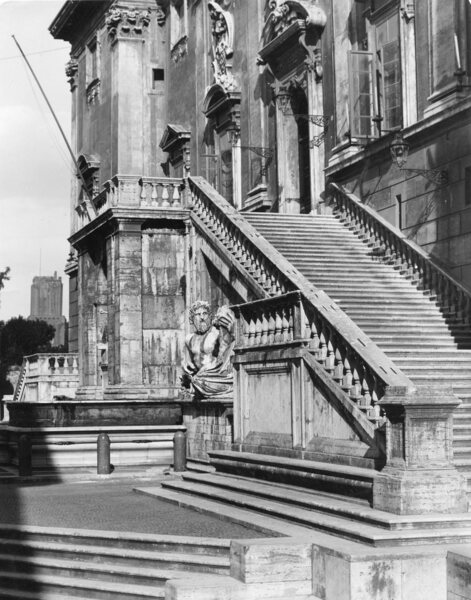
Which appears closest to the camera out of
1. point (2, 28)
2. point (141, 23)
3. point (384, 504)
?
point (384, 504)

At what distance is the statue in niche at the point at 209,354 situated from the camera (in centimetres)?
2100

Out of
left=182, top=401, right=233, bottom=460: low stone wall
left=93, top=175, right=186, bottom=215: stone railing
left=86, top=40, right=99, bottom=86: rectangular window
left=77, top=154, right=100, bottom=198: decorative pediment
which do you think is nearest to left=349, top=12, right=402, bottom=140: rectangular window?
left=182, top=401, right=233, bottom=460: low stone wall

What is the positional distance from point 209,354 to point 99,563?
9.51m

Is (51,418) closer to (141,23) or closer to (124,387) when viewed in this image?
(124,387)

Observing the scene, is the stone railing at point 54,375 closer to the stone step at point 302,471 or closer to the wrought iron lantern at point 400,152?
the wrought iron lantern at point 400,152

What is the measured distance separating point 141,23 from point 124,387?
54.9ft

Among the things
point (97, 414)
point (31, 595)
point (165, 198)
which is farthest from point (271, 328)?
point (165, 198)

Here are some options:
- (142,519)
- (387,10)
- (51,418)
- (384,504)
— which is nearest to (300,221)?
(387,10)

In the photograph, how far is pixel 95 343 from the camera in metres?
37.1

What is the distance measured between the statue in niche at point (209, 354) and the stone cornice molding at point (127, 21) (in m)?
23.0

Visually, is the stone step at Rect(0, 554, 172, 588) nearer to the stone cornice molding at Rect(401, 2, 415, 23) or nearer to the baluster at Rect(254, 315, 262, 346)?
the baluster at Rect(254, 315, 262, 346)

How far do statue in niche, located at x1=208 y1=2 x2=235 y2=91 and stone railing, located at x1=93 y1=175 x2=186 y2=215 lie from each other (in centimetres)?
406

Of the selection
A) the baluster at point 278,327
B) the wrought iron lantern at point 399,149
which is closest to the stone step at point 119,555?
the baluster at point 278,327

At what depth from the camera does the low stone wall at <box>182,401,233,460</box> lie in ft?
65.5
